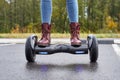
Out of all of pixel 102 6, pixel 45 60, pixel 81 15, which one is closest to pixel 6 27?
pixel 81 15

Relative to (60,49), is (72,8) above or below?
above

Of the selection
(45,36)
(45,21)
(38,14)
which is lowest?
(38,14)

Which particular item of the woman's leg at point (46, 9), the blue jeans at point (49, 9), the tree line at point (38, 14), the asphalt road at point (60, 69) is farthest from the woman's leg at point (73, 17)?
the tree line at point (38, 14)

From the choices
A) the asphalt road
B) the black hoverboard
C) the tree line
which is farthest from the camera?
the tree line

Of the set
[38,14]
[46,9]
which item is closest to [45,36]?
[46,9]

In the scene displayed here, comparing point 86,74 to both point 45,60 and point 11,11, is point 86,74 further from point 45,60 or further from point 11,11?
point 11,11

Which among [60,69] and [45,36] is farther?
[45,36]

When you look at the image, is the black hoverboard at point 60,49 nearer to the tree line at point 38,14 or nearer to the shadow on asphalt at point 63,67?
the shadow on asphalt at point 63,67

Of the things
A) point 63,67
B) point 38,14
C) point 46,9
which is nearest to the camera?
point 63,67

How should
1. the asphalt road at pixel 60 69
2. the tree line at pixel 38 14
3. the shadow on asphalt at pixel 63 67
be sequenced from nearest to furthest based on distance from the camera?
the asphalt road at pixel 60 69 → the shadow on asphalt at pixel 63 67 → the tree line at pixel 38 14

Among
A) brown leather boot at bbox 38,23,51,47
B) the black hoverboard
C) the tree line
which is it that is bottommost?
the tree line

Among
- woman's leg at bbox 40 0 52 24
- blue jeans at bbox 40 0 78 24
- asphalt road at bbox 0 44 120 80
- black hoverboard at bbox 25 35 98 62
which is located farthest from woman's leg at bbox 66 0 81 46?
asphalt road at bbox 0 44 120 80

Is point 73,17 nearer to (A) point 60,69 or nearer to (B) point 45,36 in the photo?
(B) point 45,36

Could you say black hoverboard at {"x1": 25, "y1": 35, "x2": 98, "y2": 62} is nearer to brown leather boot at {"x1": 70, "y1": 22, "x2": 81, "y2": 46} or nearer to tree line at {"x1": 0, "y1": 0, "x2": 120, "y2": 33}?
brown leather boot at {"x1": 70, "y1": 22, "x2": 81, "y2": 46}
